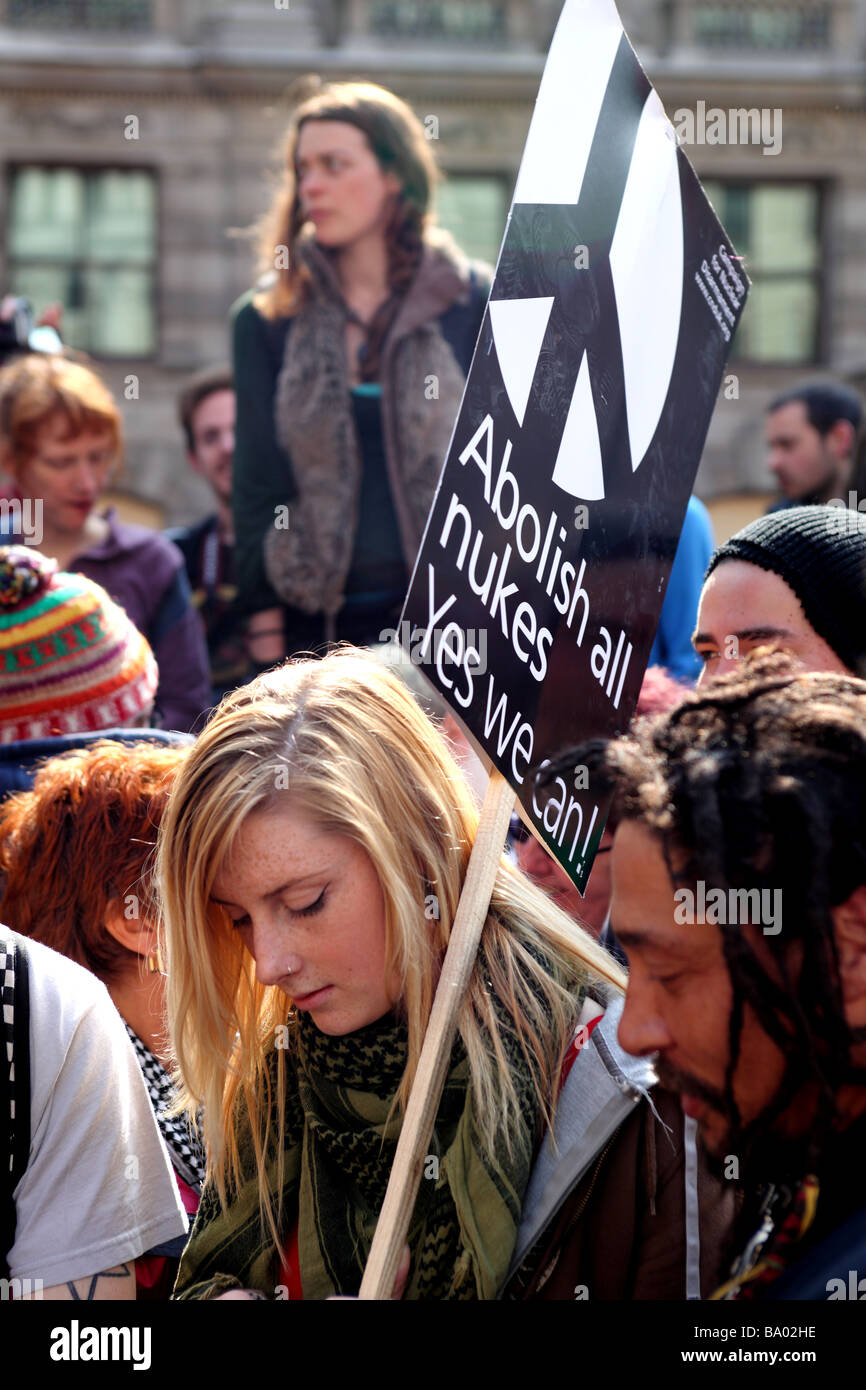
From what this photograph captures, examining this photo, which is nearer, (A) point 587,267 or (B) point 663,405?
(A) point 587,267

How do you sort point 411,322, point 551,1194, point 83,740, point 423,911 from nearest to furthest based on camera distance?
point 551,1194, point 423,911, point 83,740, point 411,322

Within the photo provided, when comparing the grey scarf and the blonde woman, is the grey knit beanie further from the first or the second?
the grey scarf

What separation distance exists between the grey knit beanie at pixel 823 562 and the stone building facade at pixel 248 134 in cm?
1265

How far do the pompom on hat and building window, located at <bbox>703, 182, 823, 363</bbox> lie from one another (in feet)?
45.5

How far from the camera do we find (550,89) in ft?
6.29

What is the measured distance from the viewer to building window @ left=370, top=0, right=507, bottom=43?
50.0 ft

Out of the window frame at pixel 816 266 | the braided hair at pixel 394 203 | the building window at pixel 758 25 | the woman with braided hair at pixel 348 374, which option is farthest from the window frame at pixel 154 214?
the woman with braided hair at pixel 348 374

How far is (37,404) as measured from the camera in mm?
4430

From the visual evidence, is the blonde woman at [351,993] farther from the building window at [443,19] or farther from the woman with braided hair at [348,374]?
the building window at [443,19]

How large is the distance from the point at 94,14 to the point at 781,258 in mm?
7018

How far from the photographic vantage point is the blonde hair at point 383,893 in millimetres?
1938
